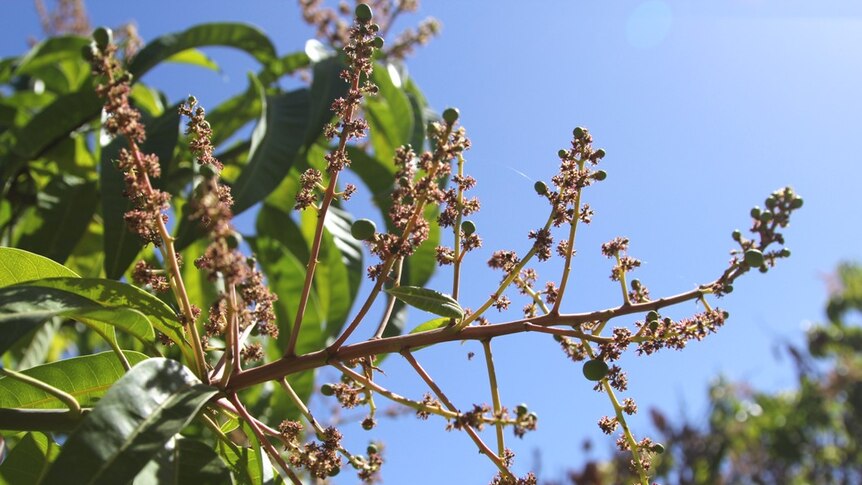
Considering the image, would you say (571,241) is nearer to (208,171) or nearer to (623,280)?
(623,280)

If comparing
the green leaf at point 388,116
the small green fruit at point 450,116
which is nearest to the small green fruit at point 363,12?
the small green fruit at point 450,116

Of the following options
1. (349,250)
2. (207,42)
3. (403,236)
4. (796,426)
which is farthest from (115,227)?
(796,426)

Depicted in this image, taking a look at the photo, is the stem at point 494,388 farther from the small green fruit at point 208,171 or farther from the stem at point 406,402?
the small green fruit at point 208,171

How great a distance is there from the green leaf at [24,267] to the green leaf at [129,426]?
1.38ft

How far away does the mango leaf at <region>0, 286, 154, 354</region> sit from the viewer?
974 mm

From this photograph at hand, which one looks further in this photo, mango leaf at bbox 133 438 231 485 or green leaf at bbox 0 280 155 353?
mango leaf at bbox 133 438 231 485

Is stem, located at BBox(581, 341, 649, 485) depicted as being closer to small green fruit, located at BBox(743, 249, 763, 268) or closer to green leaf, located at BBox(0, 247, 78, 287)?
small green fruit, located at BBox(743, 249, 763, 268)

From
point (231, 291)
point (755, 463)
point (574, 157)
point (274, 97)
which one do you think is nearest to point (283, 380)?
point (231, 291)

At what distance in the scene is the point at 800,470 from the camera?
14234 millimetres

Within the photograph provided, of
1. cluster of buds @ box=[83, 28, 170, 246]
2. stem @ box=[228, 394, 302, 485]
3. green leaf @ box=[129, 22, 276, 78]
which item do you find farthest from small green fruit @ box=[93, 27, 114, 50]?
green leaf @ box=[129, 22, 276, 78]

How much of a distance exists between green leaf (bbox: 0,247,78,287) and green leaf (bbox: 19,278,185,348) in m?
0.16

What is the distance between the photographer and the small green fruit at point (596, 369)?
1.24 m

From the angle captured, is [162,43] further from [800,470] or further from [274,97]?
[800,470]

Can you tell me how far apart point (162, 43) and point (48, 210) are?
75 centimetres
